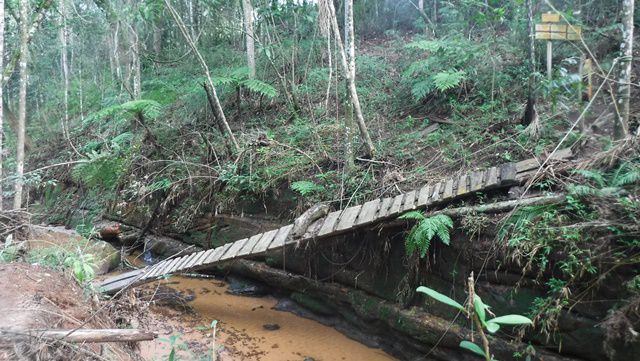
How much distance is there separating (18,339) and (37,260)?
235 centimetres

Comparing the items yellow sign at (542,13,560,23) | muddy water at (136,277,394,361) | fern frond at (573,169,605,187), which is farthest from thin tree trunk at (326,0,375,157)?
fern frond at (573,169,605,187)

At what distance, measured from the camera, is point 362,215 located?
5.20m

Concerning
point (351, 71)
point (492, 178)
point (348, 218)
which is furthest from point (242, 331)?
point (351, 71)

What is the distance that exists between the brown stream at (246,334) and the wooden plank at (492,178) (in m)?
2.29

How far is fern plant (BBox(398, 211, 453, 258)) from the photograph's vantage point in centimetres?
439

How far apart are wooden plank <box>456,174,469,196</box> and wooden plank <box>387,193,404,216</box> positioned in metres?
0.66

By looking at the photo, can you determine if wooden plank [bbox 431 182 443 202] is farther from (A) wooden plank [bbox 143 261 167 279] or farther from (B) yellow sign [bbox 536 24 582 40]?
(A) wooden plank [bbox 143 261 167 279]

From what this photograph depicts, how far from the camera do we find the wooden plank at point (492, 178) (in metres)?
4.72

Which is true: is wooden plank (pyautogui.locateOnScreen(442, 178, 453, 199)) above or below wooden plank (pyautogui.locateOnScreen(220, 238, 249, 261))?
above

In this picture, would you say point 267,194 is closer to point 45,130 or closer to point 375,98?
point 375,98

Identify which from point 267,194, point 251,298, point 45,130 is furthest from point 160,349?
point 45,130

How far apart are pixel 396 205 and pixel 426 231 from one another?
67 cm

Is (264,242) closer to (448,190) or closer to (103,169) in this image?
(448,190)

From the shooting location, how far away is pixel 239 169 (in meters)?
7.48
